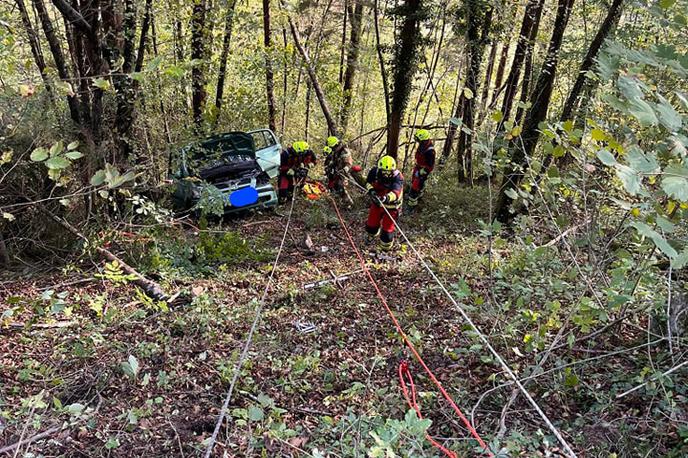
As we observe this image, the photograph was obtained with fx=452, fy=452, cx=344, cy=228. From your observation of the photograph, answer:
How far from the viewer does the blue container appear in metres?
8.97

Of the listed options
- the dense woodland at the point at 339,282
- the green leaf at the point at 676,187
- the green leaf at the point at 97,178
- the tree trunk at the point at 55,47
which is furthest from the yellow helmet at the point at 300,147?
the green leaf at the point at 676,187

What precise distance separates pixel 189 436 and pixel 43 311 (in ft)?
8.03

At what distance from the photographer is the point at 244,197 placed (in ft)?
29.7

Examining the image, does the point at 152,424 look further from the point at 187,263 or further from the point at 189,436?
the point at 187,263

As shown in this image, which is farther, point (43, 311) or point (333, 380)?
point (43, 311)

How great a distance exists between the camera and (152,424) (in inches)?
133

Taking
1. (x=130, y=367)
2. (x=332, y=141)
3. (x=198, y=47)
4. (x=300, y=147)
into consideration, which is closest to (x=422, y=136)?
(x=332, y=141)

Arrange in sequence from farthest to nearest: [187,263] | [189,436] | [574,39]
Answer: [574,39], [187,263], [189,436]

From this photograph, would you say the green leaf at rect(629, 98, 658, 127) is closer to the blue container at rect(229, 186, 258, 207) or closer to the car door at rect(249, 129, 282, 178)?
the blue container at rect(229, 186, 258, 207)

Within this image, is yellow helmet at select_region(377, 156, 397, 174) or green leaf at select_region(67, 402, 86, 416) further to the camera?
yellow helmet at select_region(377, 156, 397, 174)

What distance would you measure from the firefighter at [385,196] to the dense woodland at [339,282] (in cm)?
38

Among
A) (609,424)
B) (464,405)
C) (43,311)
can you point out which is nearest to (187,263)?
(43,311)

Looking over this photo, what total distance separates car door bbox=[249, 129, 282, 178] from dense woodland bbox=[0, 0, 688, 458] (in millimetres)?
1419

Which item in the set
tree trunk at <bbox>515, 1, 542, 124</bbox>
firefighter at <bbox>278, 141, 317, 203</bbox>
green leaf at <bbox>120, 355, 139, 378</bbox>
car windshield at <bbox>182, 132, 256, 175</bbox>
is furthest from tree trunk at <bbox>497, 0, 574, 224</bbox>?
green leaf at <bbox>120, 355, 139, 378</bbox>
